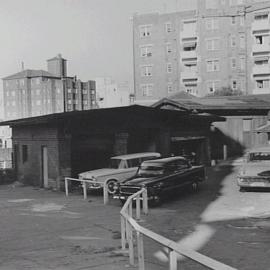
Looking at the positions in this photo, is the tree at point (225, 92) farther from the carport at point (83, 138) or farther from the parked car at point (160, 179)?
the parked car at point (160, 179)

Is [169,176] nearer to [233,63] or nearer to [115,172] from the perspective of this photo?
[115,172]

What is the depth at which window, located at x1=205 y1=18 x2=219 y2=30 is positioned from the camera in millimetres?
63750

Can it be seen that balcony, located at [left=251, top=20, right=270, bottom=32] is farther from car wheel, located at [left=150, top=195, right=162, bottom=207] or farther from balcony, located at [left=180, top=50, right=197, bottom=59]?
car wheel, located at [left=150, top=195, right=162, bottom=207]

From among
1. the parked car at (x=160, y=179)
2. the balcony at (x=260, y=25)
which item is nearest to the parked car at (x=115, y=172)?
the parked car at (x=160, y=179)

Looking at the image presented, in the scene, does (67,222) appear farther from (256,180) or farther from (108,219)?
(256,180)

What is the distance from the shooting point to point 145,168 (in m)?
16.4

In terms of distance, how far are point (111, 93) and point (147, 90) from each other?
95.7 ft

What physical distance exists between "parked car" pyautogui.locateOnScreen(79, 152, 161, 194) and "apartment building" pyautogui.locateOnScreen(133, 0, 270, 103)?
45.7 metres

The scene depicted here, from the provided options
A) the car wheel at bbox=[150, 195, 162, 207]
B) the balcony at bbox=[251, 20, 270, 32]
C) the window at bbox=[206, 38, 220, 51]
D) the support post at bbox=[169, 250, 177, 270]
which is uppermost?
the balcony at bbox=[251, 20, 270, 32]

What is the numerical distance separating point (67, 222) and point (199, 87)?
54.6 meters

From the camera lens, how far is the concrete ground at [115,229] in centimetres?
822

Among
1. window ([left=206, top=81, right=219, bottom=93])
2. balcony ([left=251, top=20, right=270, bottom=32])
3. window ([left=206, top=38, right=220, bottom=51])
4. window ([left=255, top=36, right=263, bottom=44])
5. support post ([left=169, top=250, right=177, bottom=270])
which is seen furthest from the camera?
window ([left=206, top=81, right=219, bottom=93])

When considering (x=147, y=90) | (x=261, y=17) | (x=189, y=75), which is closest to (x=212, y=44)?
(x=189, y=75)

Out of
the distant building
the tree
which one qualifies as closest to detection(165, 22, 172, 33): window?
the tree
